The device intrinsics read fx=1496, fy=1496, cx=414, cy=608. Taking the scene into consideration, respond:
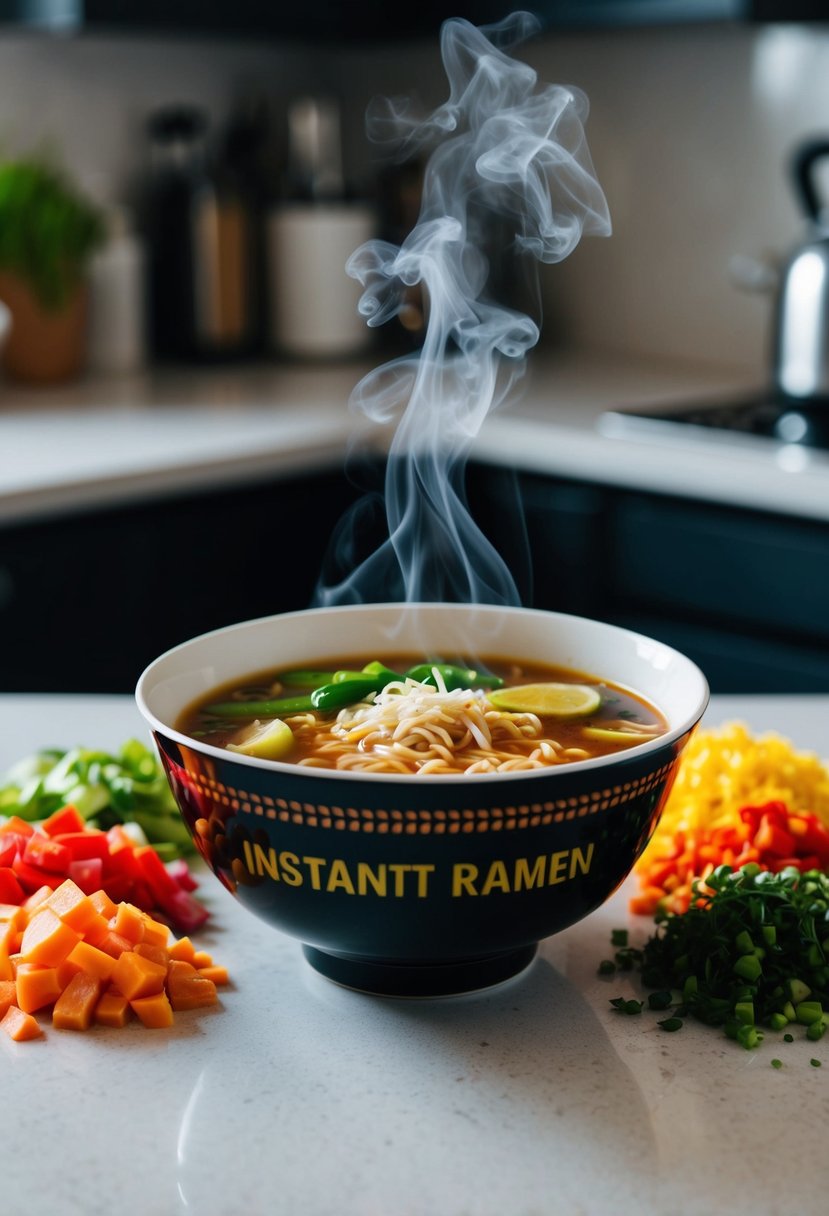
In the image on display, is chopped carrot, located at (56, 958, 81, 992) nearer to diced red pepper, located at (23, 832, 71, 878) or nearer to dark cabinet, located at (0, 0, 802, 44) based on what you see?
diced red pepper, located at (23, 832, 71, 878)

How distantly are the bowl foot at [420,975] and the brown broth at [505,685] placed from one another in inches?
5.0

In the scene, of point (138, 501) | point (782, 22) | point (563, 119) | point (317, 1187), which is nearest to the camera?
point (317, 1187)

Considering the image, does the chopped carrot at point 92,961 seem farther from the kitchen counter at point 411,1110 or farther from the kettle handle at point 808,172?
the kettle handle at point 808,172

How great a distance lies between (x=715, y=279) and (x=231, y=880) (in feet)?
8.40

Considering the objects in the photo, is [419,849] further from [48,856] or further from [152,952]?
[48,856]

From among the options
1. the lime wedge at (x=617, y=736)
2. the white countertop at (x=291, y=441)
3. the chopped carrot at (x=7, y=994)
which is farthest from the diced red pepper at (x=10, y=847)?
the white countertop at (x=291, y=441)

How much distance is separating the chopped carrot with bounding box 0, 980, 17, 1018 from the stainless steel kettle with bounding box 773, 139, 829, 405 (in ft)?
6.61

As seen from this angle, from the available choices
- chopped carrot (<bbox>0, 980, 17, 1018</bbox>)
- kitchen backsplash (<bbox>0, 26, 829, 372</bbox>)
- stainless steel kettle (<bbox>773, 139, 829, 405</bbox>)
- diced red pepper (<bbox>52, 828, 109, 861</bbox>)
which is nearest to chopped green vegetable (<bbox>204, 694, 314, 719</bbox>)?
diced red pepper (<bbox>52, 828, 109, 861</bbox>)

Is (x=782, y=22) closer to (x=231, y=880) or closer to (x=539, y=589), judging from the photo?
(x=539, y=589)

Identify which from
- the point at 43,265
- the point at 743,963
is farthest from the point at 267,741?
the point at 43,265

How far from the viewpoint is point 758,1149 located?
2.34 feet

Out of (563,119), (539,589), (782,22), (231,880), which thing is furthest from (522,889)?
(563,119)

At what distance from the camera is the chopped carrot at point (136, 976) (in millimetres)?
828

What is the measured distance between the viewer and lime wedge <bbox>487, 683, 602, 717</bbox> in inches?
38.3
